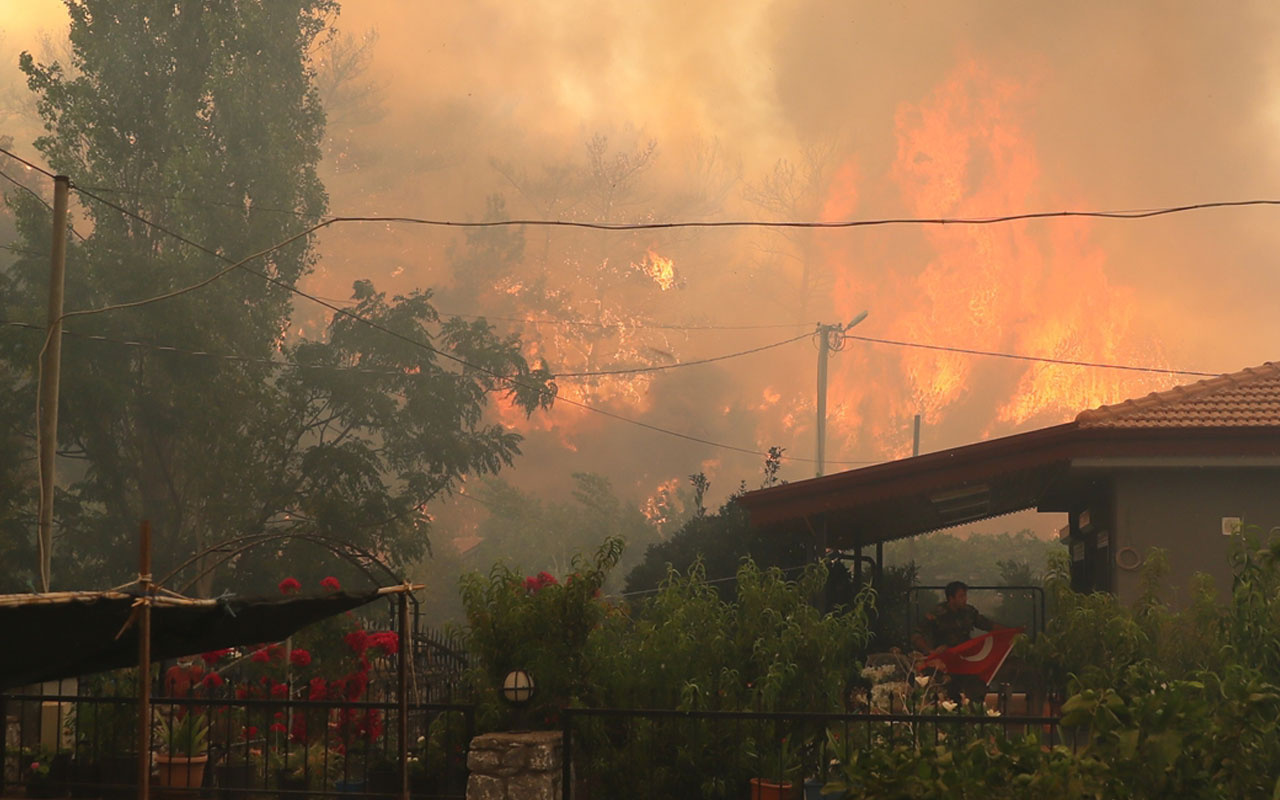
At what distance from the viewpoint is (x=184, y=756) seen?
36.2 ft

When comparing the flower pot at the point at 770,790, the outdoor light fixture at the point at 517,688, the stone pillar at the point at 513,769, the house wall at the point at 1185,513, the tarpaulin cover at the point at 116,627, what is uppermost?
the house wall at the point at 1185,513

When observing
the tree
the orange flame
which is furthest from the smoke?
the tree

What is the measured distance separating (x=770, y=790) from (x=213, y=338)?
23289mm

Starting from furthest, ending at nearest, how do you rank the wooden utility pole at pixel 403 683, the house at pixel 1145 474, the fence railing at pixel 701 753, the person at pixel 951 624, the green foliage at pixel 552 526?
the green foliage at pixel 552 526, the person at pixel 951 624, the house at pixel 1145 474, the fence railing at pixel 701 753, the wooden utility pole at pixel 403 683

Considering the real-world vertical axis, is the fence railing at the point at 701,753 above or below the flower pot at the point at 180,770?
above

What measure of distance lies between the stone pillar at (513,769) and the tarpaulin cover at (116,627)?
2367 millimetres

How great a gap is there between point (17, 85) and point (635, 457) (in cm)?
4834

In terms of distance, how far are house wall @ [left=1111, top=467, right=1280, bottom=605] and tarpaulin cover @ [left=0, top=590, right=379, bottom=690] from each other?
381 inches

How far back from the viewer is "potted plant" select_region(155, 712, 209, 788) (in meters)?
11.0

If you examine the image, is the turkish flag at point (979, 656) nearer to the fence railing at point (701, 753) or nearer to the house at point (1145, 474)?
the house at point (1145, 474)

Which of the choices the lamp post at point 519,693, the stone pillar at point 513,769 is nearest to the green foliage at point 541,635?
the lamp post at point 519,693

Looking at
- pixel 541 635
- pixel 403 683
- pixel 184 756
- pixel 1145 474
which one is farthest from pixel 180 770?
pixel 1145 474

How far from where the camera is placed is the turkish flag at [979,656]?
13.5 metres

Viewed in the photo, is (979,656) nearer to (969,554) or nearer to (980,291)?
(969,554)
